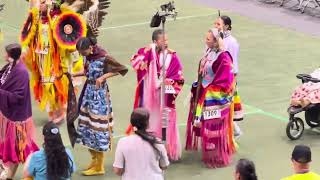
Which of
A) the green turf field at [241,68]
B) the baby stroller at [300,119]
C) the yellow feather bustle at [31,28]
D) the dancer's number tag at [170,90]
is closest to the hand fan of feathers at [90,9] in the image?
the yellow feather bustle at [31,28]

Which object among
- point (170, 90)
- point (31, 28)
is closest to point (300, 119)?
point (170, 90)

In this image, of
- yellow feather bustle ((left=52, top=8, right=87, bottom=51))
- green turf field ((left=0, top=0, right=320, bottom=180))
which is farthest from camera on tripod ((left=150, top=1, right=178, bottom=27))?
yellow feather bustle ((left=52, top=8, right=87, bottom=51))

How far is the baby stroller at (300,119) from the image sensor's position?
10.8 m

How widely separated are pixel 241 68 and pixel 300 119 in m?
3.73

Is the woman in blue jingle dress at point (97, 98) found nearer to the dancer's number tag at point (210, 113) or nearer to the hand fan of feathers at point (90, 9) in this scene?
the dancer's number tag at point (210, 113)

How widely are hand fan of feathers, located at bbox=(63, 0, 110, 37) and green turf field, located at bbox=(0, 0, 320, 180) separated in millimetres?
1431

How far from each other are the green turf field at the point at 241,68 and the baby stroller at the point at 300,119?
0.12m

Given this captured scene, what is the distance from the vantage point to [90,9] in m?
11.1

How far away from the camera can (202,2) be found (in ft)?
66.5

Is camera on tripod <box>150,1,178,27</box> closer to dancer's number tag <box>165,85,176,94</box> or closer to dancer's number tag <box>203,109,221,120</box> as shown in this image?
dancer's number tag <box>165,85,176,94</box>

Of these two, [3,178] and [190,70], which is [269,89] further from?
[3,178]

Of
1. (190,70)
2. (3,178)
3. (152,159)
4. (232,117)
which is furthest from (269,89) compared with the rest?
(152,159)

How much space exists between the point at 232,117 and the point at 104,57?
5.80 ft

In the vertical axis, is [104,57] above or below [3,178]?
above
